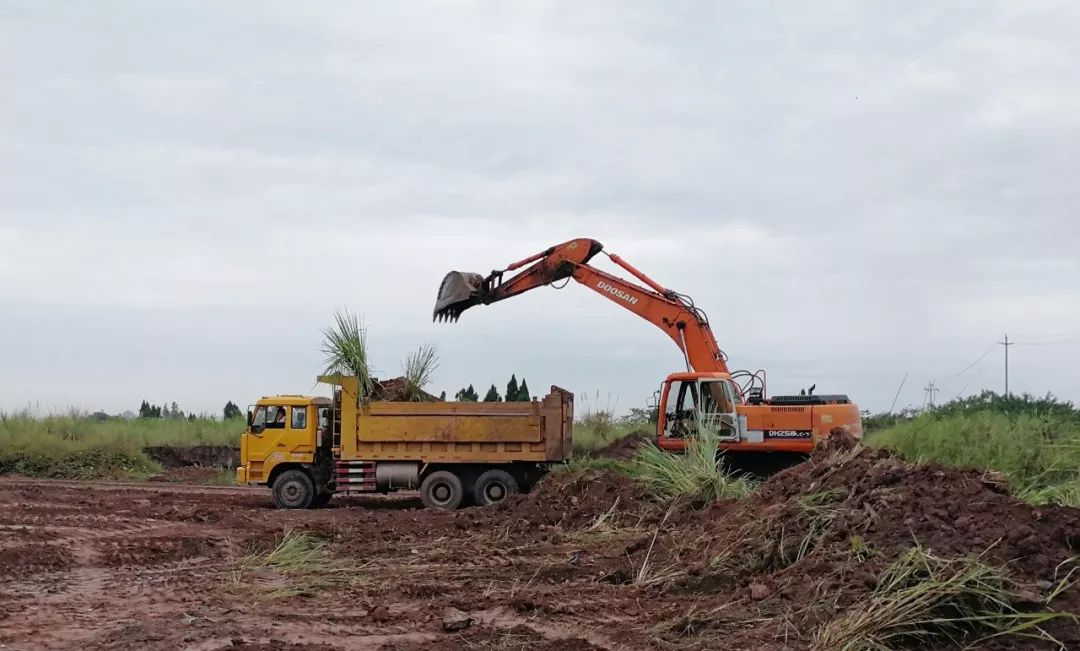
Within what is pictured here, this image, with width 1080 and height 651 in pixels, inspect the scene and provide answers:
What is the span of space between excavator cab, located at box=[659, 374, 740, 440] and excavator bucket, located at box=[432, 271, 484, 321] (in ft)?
14.5

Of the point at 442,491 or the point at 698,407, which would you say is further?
the point at 442,491

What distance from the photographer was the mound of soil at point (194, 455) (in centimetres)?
3003

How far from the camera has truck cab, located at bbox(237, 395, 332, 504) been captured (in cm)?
1880

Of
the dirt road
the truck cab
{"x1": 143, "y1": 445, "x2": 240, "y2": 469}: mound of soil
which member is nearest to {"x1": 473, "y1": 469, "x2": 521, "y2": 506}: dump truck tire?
the dirt road

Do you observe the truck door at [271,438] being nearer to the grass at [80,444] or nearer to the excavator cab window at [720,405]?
the excavator cab window at [720,405]

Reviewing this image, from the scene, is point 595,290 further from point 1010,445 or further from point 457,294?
point 1010,445

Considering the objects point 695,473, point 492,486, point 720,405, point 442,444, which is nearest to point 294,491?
point 442,444

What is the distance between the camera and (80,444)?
27.5 m

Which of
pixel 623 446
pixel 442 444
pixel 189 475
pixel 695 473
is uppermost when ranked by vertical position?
pixel 442 444

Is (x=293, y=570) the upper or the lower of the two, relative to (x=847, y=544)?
lower

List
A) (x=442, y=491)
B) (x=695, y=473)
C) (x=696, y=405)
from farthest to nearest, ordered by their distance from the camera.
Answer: (x=442, y=491), (x=696, y=405), (x=695, y=473)

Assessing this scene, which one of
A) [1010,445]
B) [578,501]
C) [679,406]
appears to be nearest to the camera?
[1010,445]

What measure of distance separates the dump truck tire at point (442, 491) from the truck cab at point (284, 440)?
6.51ft

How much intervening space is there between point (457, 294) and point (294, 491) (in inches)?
186
